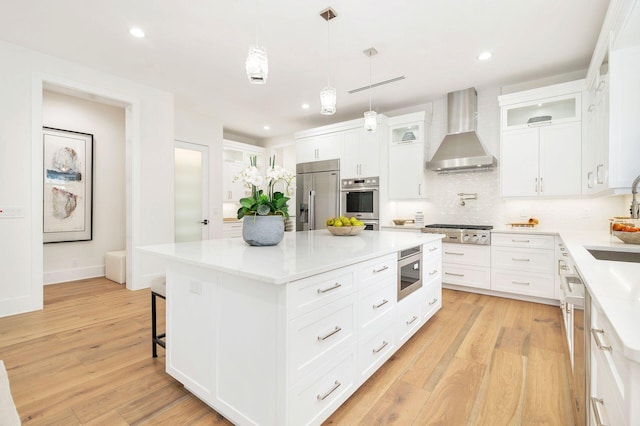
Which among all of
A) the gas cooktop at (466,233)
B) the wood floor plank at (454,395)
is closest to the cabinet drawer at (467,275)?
the gas cooktop at (466,233)

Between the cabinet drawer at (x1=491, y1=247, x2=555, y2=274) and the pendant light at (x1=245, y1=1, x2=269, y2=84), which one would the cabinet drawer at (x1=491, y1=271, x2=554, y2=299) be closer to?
the cabinet drawer at (x1=491, y1=247, x2=555, y2=274)

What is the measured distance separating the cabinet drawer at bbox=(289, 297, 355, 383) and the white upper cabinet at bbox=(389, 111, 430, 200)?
10.9 ft

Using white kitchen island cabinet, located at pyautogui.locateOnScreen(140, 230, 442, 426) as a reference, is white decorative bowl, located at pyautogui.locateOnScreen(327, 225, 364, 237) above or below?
above

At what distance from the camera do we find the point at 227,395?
1.51 metres

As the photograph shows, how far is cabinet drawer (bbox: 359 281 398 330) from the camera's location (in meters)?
1.82

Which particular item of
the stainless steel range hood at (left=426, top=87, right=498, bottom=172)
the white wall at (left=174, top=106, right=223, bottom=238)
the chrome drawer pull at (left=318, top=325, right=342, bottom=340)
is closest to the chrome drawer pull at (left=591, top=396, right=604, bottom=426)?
the chrome drawer pull at (left=318, top=325, right=342, bottom=340)

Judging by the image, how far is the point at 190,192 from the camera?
18.1 feet

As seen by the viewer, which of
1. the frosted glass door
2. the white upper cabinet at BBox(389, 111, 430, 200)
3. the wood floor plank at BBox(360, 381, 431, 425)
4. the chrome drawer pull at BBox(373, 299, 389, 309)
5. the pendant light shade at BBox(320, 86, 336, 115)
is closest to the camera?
the wood floor plank at BBox(360, 381, 431, 425)

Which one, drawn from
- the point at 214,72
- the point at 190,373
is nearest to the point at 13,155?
the point at 214,72

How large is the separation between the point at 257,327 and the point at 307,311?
235 mm

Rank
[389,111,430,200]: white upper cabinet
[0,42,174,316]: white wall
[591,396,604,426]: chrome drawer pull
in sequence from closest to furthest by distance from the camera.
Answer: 1. [591,396,604,426]: chrome drawer pull
2. [0,42,174,316]: white wall
3. [389,111,430,200]: white upper cabinet

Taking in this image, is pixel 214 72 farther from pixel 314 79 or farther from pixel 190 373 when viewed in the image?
pixel 190 373

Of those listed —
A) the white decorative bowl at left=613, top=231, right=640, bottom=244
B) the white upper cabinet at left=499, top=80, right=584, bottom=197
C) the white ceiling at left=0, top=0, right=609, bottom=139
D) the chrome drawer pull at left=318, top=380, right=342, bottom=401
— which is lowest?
the chrome drawer pull at left=318, top=380, right=342, bottom=401

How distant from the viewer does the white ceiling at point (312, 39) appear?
2531mm
